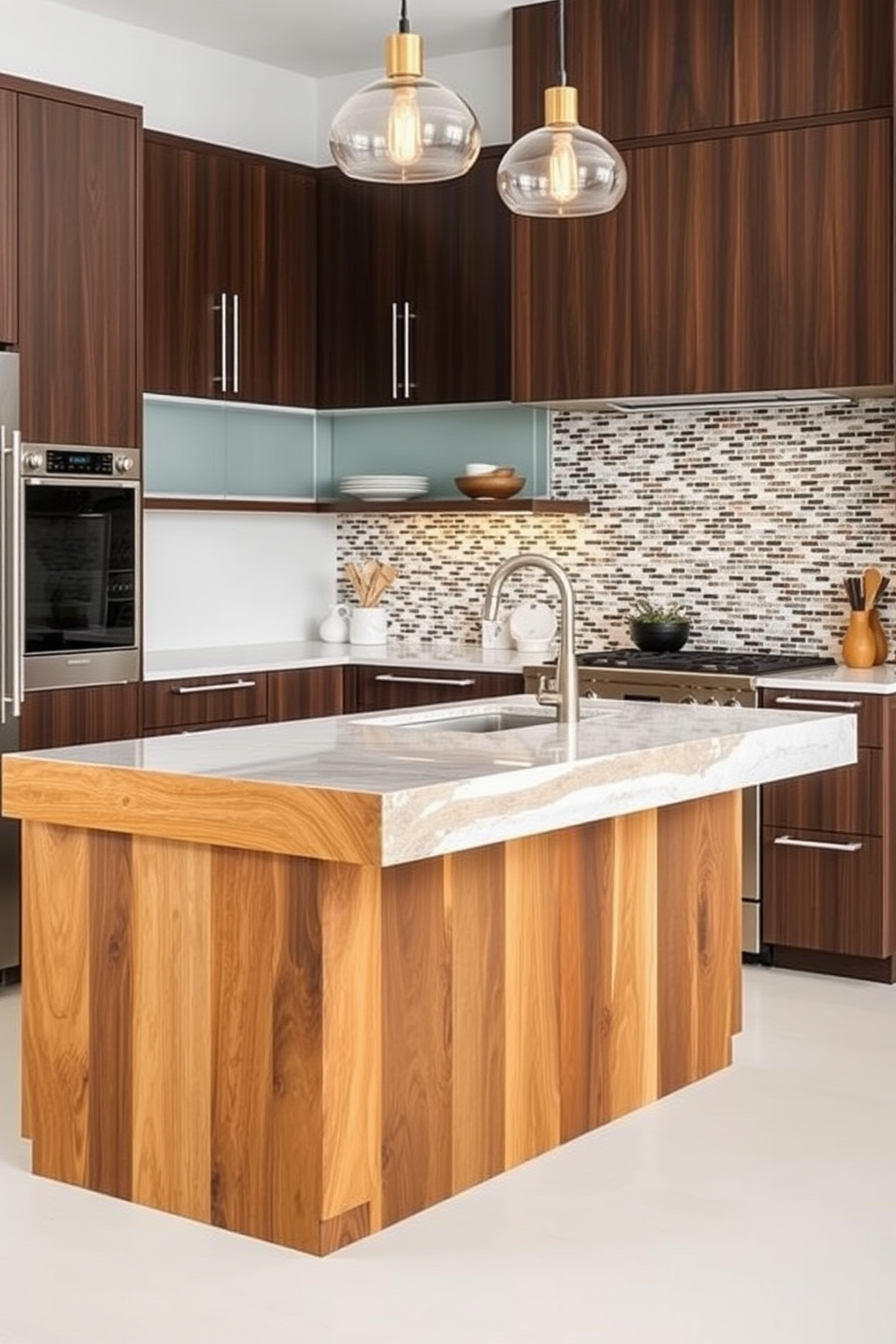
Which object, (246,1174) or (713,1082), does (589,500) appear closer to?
(713,1082)

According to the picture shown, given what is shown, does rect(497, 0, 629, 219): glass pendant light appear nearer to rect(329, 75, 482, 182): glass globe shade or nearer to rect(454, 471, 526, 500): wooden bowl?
rect(329, 75, 482, 182): glass globe shade

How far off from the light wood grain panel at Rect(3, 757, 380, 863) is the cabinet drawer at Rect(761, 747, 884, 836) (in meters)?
2.71

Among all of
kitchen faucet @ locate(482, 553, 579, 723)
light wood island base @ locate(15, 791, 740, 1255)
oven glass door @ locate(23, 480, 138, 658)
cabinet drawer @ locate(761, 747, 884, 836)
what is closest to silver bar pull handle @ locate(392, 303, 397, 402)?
oven glass door @ locate(23, 480, 138, 658)

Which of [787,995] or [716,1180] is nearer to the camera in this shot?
[716,1180]

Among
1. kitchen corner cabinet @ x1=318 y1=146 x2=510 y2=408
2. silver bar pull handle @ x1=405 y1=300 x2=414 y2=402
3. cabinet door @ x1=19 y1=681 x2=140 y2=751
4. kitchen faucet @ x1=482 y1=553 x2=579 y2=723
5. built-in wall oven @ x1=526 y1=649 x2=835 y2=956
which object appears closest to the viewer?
kitchen faucet @ x1=482 y1=553 x2=579 y2=723

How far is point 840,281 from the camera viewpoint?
19.1ft

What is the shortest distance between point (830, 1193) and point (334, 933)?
1200 millimetres

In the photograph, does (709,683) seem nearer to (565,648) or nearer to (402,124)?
(565,648)

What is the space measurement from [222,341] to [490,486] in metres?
1.07

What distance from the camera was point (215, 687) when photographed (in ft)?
20.3

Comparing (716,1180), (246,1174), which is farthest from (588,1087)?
(246,1174)

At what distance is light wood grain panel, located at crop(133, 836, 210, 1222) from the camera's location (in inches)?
145

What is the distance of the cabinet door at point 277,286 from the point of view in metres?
6.71

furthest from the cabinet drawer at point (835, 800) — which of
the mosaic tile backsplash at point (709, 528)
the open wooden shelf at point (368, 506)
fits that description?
the open wooden shelf at point (368, 506)
